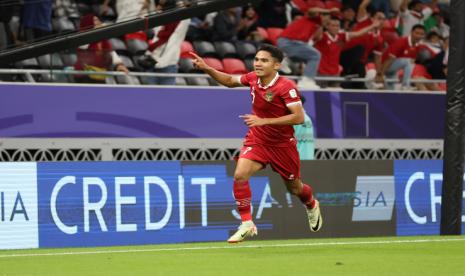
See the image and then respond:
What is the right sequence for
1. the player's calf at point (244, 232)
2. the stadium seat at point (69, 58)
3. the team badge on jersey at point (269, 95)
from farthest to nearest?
the stadium seat at point (69, 58) < the team badge on jersey at point (269, 95) < the player's calf at point (244, 232)

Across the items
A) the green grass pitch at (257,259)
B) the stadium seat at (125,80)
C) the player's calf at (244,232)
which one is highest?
the stadium seat at (125,80)

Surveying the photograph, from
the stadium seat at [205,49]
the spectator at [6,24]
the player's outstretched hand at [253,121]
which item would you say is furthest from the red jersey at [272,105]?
the stadium seat at [205,49]

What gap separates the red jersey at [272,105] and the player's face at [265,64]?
0.49 ft

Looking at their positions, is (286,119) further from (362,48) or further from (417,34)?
(417,34)

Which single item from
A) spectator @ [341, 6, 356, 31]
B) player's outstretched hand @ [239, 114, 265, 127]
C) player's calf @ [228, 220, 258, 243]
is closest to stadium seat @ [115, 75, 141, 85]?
spectator @ [341, 6, 356, 31]

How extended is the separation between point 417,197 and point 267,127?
5166mm

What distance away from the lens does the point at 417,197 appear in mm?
17734

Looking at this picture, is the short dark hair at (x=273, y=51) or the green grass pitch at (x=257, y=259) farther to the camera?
the short dark hair at (x=273, y=51)

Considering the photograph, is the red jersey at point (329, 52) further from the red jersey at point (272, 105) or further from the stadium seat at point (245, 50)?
the red jersey at point (272, 105)

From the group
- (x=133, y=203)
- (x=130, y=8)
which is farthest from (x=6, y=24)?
(x=133, y=203)

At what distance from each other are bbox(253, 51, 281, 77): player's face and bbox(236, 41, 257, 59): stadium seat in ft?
32.3

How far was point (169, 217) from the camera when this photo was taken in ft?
52.3

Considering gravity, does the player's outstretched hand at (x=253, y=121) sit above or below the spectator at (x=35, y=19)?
below

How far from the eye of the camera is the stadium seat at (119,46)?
68.9ft
